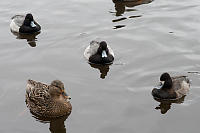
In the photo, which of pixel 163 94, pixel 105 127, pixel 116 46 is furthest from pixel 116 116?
pixel 116 46

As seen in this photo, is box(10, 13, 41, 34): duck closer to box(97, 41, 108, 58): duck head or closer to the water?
the water

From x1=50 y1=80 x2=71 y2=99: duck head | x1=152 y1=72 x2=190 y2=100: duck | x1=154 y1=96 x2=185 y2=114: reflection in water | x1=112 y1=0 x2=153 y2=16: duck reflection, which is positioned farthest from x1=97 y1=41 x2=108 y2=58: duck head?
x1=112 y1=0 x2=153 y2=16: duck reflection

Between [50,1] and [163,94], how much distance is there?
26.9ft

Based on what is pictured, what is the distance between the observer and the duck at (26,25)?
14.5 metres

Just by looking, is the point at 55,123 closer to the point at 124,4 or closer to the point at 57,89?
the point at 57,89

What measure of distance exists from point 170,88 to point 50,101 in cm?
303

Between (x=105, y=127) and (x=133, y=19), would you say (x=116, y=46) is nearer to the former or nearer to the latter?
(x=133, y=19)

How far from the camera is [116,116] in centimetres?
966

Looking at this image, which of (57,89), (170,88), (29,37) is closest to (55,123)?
(57,89)

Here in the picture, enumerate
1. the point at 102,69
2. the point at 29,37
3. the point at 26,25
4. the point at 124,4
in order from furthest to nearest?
1. the point at 124,4
2. the point at 26,25
3. the point at 29,37
4. the point at 102,69

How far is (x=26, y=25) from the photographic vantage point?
14664 millimetres

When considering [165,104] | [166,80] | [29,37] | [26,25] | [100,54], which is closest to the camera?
[165,104]

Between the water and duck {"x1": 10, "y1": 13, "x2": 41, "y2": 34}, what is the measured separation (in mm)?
304

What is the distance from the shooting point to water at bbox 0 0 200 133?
9602 millimetres
